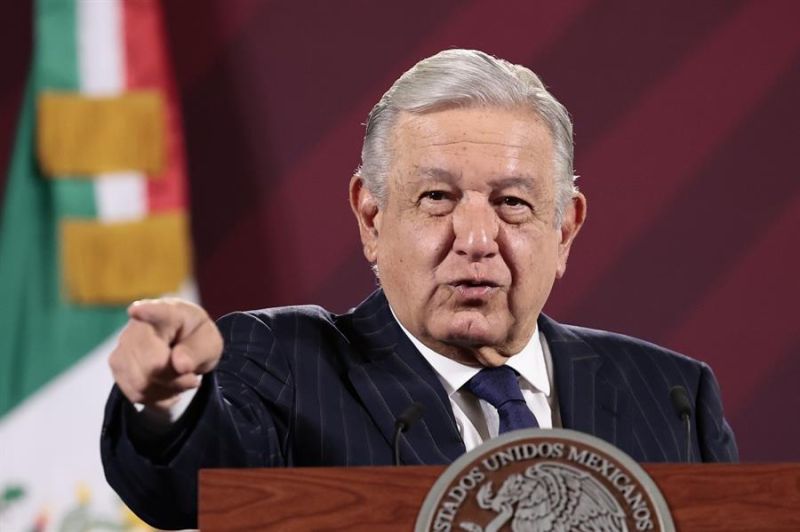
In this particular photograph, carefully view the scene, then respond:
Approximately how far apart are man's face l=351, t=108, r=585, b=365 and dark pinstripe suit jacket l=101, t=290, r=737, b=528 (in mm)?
82

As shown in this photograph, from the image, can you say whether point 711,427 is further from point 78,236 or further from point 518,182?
point 78,236

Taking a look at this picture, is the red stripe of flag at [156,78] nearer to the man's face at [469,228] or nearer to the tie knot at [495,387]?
the man's face at [469,228]

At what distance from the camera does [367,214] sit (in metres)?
2.03

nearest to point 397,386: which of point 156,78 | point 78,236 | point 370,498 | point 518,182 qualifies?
point 518,182

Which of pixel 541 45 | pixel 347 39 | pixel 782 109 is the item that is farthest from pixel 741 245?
pixel 347 39

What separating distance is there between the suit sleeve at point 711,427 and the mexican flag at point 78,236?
1.64 m

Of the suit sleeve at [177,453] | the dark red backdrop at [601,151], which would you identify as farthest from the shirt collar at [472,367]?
the dark red backdrop at [601,151]

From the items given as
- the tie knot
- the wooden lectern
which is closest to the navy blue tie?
the tie knot

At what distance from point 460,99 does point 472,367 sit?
416mm

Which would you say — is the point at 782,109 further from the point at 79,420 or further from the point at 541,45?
the point at 79,420

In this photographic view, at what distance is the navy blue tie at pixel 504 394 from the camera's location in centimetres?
181

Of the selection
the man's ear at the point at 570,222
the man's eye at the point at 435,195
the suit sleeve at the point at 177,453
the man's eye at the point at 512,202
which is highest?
the man's eye at the point at 435,195

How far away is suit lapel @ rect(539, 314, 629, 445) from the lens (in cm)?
190

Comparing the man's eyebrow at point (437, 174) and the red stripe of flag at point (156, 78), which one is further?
the red stripe of flag at point (156, 78)
